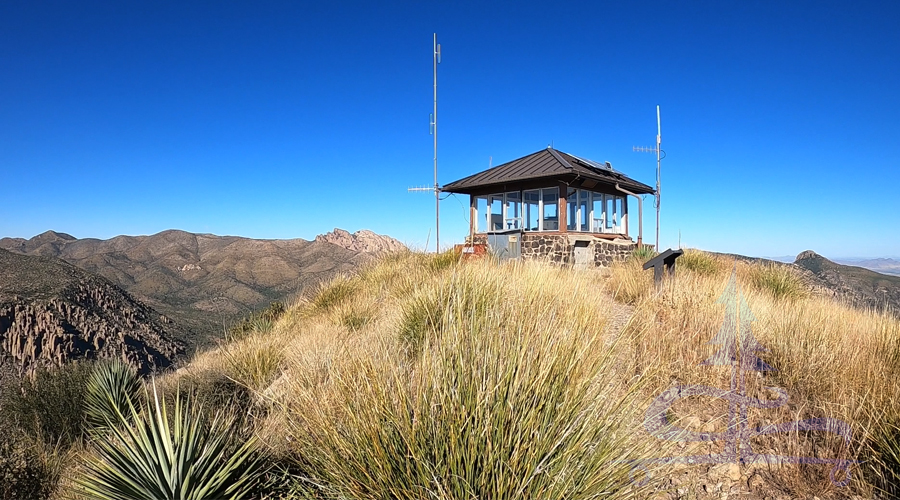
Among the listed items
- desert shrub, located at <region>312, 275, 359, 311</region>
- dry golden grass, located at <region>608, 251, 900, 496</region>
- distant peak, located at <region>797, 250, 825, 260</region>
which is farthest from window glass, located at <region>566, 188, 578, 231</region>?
distant peak, located at <region>797, 250, 825, 260</region>

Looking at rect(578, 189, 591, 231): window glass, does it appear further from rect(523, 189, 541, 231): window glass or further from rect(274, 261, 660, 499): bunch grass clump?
rect(274, 261, 660, 499): bunch grass clump

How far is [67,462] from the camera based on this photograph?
4.45m

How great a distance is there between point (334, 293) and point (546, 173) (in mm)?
8064

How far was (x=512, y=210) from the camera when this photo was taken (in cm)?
1577

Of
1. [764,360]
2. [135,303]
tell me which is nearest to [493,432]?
[764,360]

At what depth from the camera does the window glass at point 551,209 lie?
14.8 meters

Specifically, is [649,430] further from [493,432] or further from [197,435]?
[197,435]

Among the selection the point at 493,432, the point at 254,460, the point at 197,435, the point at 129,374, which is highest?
the point at 493,432

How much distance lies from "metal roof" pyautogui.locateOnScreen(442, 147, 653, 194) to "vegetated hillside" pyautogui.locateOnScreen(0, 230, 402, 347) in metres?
62.2

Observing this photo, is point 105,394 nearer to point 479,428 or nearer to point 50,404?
point 50,404

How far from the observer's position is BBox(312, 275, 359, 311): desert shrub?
912 cm

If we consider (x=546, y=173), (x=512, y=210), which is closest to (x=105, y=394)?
(x=546, y=173)

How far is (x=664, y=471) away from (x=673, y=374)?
162cm

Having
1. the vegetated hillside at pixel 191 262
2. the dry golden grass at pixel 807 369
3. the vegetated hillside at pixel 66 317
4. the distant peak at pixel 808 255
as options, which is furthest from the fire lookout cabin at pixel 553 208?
the vegetated hillside at pixel 191 262
